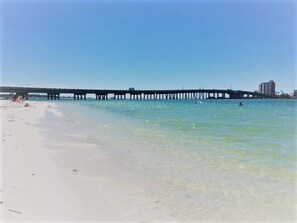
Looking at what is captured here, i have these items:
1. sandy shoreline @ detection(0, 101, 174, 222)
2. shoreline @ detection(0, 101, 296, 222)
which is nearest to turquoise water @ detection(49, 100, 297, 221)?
shoreline @ detection(0, 101, 296, 222)

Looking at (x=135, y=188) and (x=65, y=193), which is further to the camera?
(x=135, y=188)

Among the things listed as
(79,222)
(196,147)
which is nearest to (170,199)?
(79,222)

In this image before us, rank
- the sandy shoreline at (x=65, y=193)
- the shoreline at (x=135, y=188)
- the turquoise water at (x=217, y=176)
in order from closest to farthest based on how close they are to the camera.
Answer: the sandy shoreline at (x=65, y=193)
the shoreline at (x=135, y=188)
the turquoise water at (x=217, y=176)

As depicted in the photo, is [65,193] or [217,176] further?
[217,176]

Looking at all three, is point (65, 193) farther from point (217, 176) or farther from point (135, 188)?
point (217, 176)

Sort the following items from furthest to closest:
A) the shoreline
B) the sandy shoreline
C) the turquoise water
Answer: the turquoise water → the shoreline → the sandy shoreline

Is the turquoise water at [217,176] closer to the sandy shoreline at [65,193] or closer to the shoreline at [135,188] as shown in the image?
the shoreline at [135,188]

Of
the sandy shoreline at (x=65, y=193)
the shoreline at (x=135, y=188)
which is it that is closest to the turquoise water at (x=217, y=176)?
the shoreline at (x=135, y=188)

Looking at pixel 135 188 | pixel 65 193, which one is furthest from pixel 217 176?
pixel 65 193

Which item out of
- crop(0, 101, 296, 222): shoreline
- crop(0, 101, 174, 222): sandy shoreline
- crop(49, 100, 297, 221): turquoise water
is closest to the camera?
crop(0, 101, 174, 222): sandy shoreline

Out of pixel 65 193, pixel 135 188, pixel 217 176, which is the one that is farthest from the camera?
pixel 217 176

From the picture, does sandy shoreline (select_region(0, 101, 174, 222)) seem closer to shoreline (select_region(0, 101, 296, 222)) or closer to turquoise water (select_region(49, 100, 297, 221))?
shoreline (select_region(0, 101, 296, 222))

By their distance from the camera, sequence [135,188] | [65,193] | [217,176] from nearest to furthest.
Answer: [65,193] < [135,188] < [217,176]

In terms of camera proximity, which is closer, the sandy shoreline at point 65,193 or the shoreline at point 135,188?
the sandy shoreline at point 65,193
